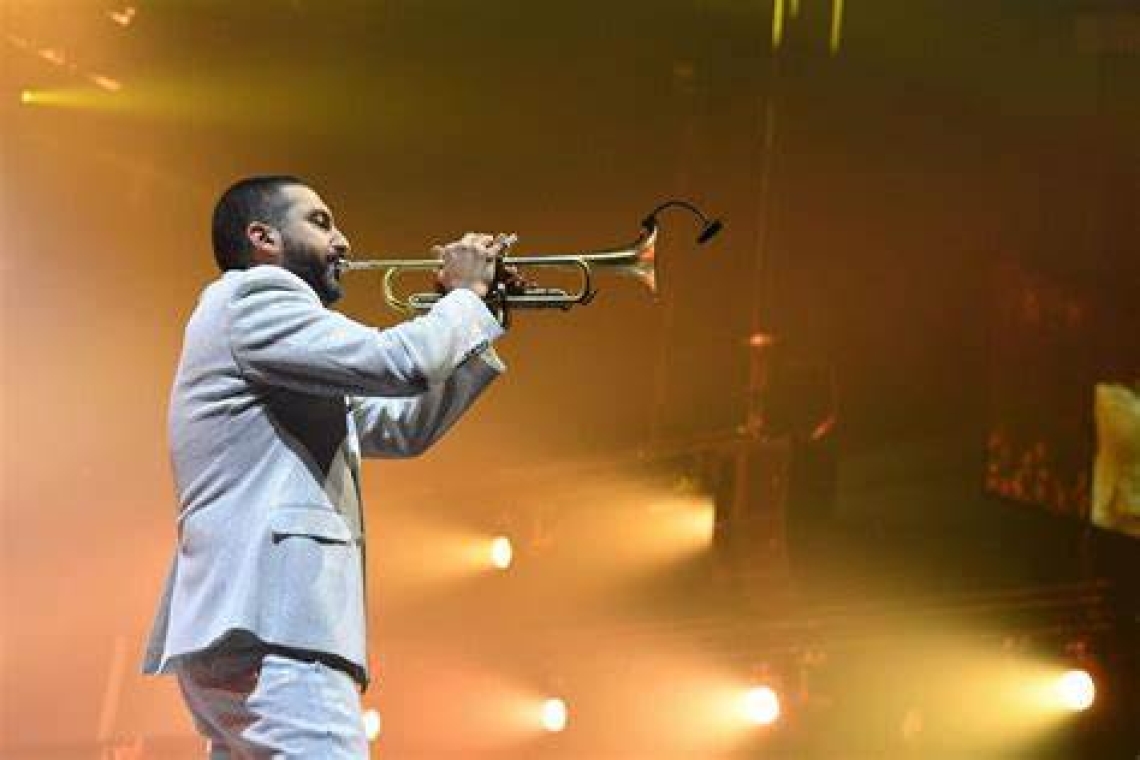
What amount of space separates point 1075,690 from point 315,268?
19.8 feet

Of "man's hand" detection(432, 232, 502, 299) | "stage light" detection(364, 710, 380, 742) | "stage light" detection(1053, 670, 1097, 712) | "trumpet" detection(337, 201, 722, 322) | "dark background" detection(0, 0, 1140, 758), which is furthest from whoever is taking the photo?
"stage light" detection(364, 710, 380, 742)

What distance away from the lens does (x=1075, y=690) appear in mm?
7422

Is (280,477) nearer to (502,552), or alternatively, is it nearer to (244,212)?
(244,212)

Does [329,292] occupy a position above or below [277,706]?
above

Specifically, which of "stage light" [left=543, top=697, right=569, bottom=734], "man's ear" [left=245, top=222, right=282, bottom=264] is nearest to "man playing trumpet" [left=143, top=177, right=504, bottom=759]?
"man's ear" [left=245, top=222, right=282, bottom=264]

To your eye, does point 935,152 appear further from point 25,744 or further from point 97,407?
point 25,744

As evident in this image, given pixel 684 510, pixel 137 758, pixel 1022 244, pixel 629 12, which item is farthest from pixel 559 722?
pixel 629 12

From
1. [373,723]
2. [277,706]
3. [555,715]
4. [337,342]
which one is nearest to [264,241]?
[337,342]

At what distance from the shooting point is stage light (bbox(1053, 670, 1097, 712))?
7.38 m

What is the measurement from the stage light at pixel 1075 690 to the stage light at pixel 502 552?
2.85 m

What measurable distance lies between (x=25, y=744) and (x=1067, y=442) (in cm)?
479

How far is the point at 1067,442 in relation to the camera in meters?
7.04

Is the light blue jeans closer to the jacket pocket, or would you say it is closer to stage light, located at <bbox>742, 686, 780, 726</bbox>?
the jacket pocket

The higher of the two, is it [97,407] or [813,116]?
[813,116]
